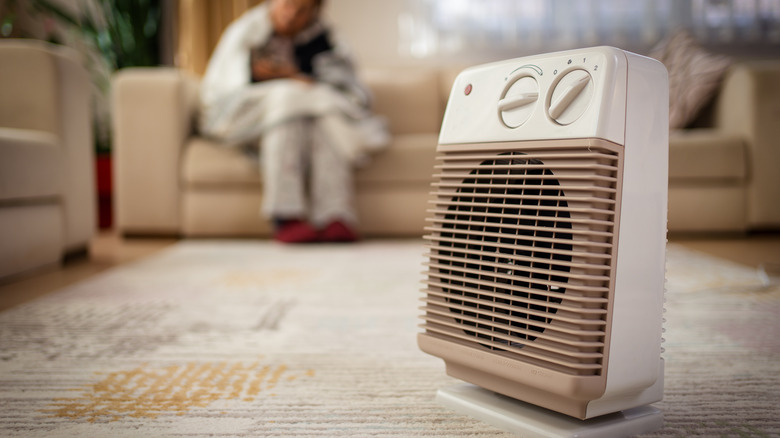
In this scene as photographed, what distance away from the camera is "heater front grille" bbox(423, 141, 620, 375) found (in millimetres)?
504

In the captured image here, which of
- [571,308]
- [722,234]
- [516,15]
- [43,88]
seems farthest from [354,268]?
[516,15]

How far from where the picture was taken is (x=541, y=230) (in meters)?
0.53

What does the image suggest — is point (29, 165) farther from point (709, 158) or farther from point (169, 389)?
point (709, 158)

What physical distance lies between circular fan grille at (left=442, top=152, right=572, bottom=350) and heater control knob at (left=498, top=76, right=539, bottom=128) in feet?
0.11

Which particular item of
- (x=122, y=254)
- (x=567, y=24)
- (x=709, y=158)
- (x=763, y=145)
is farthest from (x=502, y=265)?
(x=567, y=24)

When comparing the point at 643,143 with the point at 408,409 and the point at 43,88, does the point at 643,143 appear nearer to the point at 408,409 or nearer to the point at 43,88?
the point at 408,409

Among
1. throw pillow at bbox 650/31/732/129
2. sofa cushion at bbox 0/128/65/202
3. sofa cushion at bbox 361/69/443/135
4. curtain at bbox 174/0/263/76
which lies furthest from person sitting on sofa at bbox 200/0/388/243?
throw pillow at bbox 650/31/732/129

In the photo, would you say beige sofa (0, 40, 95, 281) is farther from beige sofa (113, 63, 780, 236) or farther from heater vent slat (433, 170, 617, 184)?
heater vent slat (433, 170, 617, 184)

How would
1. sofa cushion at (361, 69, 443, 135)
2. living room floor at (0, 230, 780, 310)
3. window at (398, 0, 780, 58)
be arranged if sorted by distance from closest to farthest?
living room floor at (0, 230, 780, 310), sofa cushion at (361, 69, 443, 135), window at (398, 0, 780, 58)

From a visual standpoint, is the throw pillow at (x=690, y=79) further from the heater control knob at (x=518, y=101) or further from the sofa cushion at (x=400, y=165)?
the heater control knob at (x=518, y=101)

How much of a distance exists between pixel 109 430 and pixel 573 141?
50cm

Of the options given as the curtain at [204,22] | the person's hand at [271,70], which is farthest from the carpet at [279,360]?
the curtain at [204,22]

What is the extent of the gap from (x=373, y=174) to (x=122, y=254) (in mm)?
965

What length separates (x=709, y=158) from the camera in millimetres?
2367
